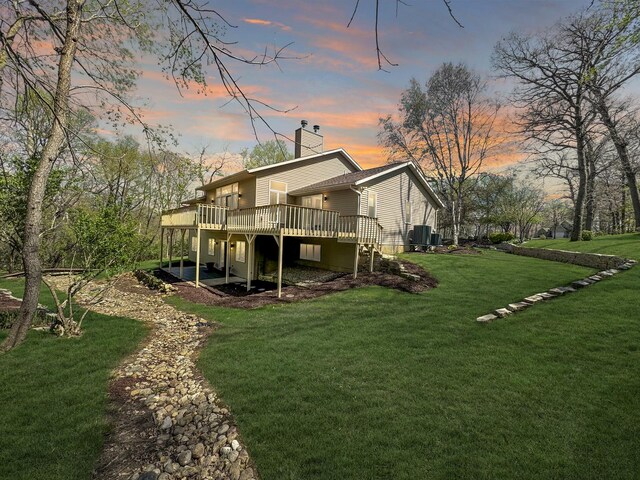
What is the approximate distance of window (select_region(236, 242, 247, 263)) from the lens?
56.1ft

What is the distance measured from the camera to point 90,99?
5.75 metres

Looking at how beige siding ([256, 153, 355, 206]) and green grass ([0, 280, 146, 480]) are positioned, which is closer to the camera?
green grass ([0, 280, 146, 480])

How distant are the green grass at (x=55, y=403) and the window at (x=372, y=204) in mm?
11976

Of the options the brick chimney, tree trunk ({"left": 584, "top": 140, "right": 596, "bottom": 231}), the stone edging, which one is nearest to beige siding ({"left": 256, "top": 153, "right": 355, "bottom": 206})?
the brick chimney

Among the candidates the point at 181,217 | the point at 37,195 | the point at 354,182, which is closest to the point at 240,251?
the point at 181,217

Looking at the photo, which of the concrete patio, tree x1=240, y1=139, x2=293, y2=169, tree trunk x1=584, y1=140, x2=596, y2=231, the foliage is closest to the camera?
the foliage

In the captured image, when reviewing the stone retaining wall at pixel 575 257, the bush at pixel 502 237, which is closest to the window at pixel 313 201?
the stone retaining wall at pixel 575 257

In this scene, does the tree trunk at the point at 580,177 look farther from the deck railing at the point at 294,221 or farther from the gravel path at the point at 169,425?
the gravel path at the point at 169,425

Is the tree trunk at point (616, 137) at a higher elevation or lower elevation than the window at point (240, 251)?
higher

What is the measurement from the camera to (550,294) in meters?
9.05

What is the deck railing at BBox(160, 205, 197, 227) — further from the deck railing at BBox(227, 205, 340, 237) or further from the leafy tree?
the leafy tree

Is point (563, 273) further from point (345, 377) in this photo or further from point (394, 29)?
point (394, 29)

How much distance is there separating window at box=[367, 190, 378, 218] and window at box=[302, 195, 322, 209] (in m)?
2.77

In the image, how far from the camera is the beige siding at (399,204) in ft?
54.5
